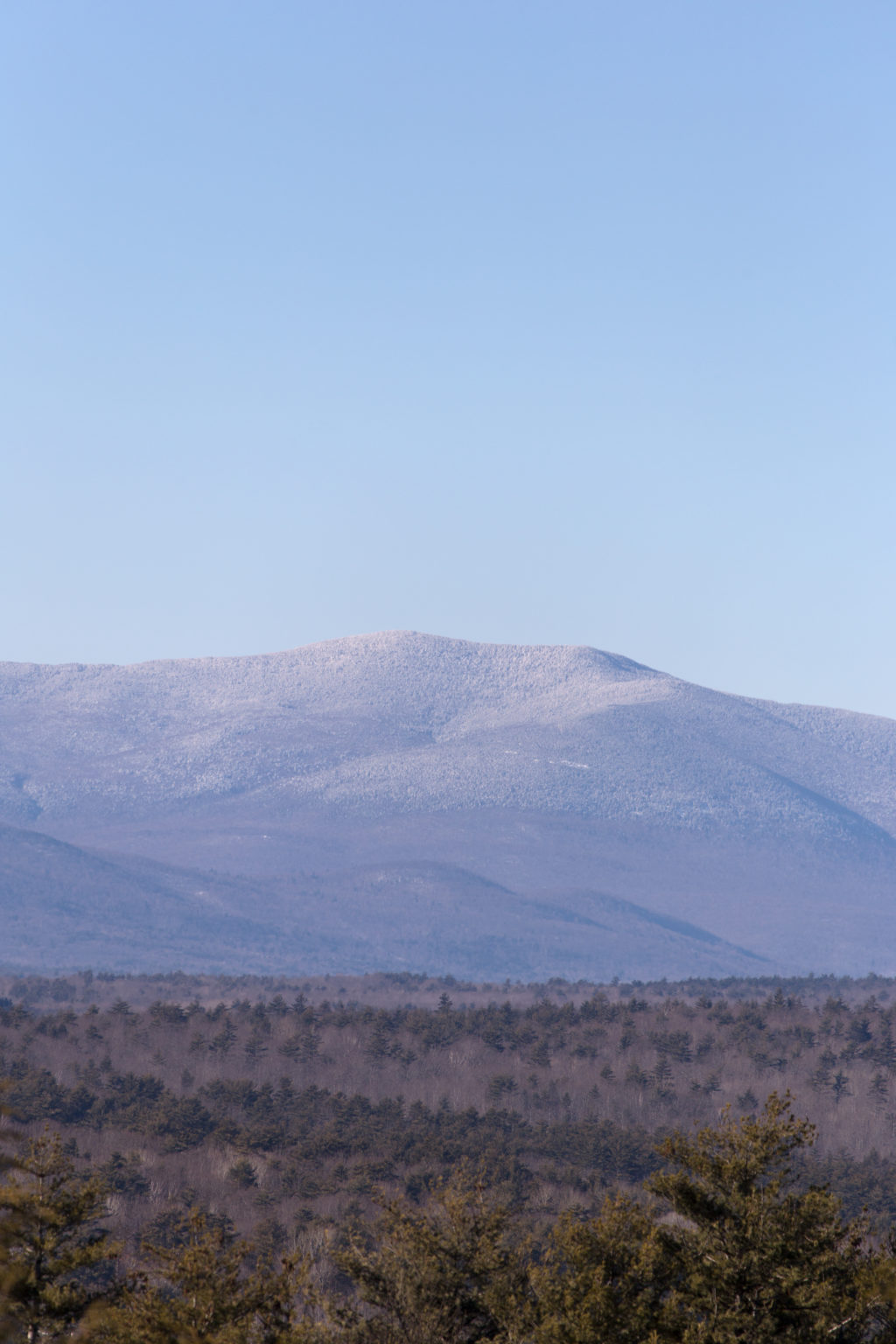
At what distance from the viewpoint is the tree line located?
27359mm

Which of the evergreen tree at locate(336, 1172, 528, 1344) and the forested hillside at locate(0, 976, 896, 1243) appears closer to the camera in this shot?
the evergreen tree at locate(336, 1172, 528, 1344)

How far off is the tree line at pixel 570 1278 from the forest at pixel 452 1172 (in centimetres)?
7

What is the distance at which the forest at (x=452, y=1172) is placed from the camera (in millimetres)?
28094

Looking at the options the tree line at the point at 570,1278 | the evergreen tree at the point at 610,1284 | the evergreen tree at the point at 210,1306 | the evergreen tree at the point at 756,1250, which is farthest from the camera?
the evergreen tree at the point at 610,1284

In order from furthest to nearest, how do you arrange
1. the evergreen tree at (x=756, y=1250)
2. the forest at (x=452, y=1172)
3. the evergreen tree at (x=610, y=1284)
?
the forest at (x=452, y=1172) → the evergreen tree at (x=610, y=1284) → the evergreen tree at (x=756, y=1250)

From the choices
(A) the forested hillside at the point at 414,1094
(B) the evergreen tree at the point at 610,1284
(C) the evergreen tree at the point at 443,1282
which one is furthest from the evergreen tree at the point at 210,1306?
A: (A) the forested hillside at the point at 414,1094

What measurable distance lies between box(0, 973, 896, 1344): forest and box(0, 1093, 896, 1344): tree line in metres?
0.07

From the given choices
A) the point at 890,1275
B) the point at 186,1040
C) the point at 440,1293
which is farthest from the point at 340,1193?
the point at 890,1275

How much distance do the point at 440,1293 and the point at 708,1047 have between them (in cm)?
13603

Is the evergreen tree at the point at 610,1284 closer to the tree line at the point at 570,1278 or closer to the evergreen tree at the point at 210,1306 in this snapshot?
the tree line at the point at 570,1278

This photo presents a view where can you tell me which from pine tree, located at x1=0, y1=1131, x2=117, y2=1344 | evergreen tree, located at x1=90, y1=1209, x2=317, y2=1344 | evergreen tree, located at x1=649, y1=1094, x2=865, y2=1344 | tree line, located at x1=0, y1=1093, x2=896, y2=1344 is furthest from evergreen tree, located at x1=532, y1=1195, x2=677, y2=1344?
pine tree, located at x1=0, y1=1131, x2=117, y2=1344

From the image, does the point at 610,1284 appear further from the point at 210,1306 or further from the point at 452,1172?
the point at 452,1172

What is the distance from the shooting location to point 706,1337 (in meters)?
27.1

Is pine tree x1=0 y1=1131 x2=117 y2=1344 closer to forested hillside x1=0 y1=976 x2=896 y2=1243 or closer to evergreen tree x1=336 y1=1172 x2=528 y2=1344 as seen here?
evergreen tree x1=336 y1=1172 x2=528 y2=1344
